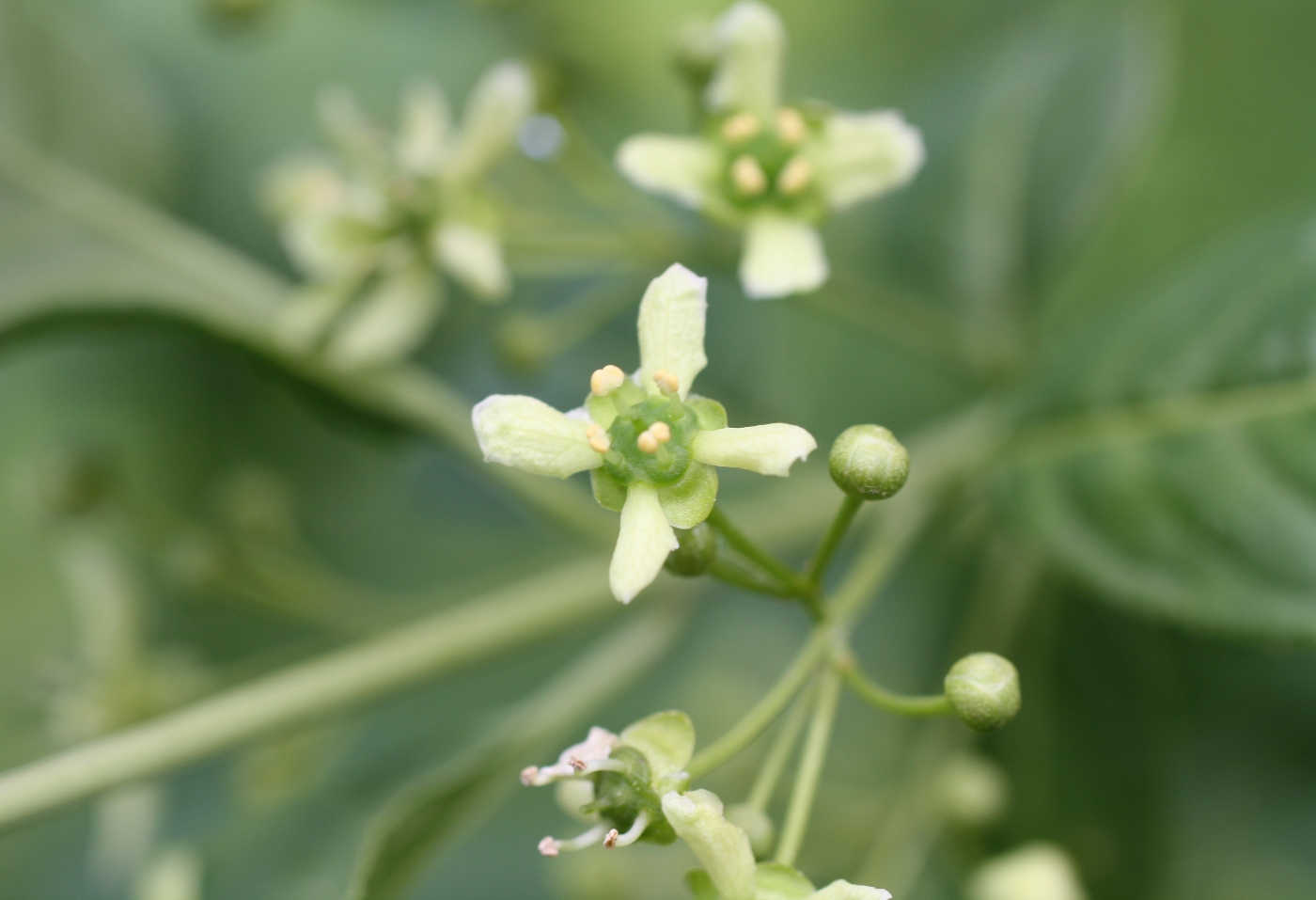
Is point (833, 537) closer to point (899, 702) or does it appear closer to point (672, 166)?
point (899, 702)

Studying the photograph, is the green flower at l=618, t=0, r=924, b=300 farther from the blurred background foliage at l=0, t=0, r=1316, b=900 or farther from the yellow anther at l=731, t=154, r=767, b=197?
the blurred background foliage at l=0, t=0, r=1316, b=900

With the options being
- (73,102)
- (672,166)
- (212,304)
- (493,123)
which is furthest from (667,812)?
(73,102)

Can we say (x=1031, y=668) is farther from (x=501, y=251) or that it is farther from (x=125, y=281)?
(x=125, y=281)

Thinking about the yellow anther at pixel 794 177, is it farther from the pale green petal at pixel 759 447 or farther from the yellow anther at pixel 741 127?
the pale green petal at pixel 759 447

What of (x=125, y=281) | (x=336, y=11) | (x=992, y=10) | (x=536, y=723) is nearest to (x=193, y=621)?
(x=125, y=281)

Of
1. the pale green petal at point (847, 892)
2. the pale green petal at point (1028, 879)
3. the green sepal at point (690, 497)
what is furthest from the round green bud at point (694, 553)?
the pale green petal at point (1028, 879)

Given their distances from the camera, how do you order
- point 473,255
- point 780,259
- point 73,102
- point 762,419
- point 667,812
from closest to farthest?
point 667,812, point 780,259, point 473,255, point 73,102, point 762,419
